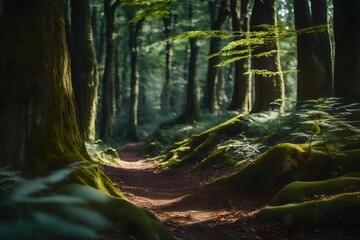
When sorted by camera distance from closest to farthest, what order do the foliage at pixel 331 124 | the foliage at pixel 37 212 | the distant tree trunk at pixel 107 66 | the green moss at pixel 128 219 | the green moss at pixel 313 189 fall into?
the foliage at pixel 37 212 < the green moss at pixel 128 219 < the green moss at pixel 313 189 < the foliage at pixel 331 124 < the distant tree trunk at pixel 107 66

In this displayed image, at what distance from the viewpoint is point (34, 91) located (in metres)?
5.99

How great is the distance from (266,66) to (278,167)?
8029mm

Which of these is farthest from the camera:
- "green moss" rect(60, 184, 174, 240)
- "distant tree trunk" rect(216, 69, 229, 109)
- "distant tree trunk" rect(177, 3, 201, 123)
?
"distant tree trunk" rect(216, 69, 229, 109)

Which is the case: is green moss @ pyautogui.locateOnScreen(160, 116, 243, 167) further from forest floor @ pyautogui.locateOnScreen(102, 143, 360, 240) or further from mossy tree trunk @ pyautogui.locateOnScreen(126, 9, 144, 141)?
mossy tree trunk @ pyautogui.locateOnScreen(126, 9, 144, 141)

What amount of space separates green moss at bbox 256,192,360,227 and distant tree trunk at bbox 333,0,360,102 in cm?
378

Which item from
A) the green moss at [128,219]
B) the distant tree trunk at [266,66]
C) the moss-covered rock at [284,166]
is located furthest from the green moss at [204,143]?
the green moss at [128,219]

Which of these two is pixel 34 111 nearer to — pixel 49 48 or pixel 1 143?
pixel 1 143

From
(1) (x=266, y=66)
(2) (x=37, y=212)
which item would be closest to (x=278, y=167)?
(2) (x=37, y=212)

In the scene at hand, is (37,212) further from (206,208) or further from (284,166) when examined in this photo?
(284,166)

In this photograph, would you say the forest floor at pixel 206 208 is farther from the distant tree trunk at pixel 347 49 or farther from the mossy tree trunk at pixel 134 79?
the mossy tree trunk at pixel 134 79

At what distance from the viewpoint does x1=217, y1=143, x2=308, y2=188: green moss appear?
830 centimetres

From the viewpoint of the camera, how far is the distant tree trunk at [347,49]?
876cm

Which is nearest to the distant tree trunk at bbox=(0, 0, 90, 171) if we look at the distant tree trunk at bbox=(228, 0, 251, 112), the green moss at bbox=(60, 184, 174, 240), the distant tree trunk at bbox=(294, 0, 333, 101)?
the green moss at bbox=(60, 184, 174, 240)

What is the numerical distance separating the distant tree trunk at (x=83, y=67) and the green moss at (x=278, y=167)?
29.0 ft
